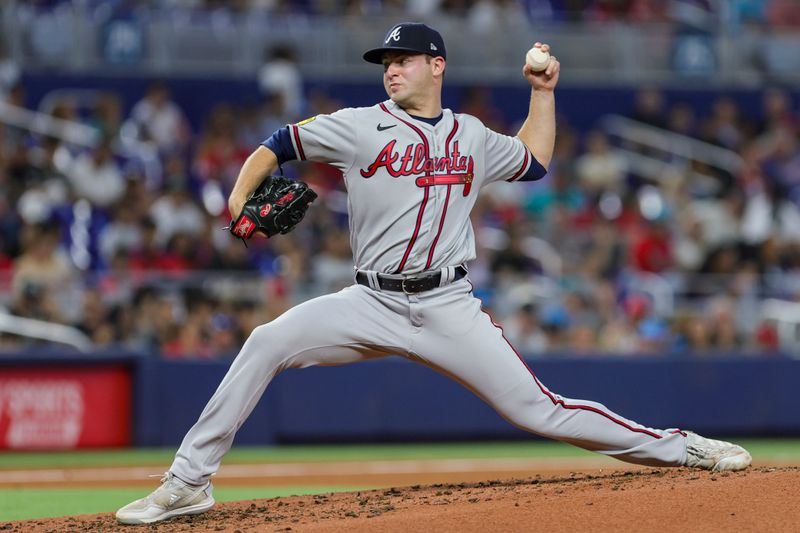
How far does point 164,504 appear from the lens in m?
5.47

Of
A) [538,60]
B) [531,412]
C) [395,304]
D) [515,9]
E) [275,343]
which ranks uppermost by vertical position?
[515,9]

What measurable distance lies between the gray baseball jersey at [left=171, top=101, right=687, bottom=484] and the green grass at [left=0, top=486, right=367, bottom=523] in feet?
6.02

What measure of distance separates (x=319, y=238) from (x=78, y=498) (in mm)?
5591

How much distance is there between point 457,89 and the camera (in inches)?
650

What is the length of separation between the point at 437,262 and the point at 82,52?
11.0 meters

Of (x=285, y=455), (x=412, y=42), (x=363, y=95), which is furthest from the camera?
(x=363, y=95)

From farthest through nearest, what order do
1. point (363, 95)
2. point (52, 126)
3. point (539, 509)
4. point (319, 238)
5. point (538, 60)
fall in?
point (363, 95)
point (52, 126)
point (319, 238)
point (538, 60)
point (539, 509)

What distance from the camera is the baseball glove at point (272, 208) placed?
530 centimetres

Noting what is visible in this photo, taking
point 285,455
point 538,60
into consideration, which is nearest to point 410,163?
point 538,60

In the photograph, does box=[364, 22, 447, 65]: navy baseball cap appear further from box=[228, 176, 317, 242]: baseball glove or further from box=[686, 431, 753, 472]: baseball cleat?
box=[686, 431, 753, 472]: baseball cleat

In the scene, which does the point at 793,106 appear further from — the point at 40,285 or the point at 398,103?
the point at 398,103

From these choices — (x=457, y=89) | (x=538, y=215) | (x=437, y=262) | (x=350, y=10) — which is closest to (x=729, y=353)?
(x=538, y=215)

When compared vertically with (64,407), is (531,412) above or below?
above

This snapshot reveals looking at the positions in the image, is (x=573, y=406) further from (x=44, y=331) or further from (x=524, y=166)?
(x=44, y=331)
